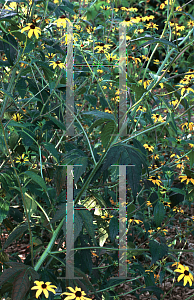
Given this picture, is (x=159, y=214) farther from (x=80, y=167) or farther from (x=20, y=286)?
(x=20, y=286)

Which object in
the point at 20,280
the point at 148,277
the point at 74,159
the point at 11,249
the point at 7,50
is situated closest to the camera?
the point at 20,280

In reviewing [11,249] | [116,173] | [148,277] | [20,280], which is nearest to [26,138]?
[116,173]

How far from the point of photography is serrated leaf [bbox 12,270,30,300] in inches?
32.1

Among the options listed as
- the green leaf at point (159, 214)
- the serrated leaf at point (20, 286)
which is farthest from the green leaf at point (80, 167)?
the green leaf at point (159, 214)

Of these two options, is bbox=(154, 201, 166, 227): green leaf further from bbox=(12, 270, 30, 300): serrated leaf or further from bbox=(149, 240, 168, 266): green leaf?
bbox=(12, 270, 30, 300): serrated leaf

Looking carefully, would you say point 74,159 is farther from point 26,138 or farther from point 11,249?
point 11,249

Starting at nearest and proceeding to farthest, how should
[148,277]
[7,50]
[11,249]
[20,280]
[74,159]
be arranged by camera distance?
[20,280] → [74,159] → [7,50] → [148,277] → [11,249]

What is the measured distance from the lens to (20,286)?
2.72 ft

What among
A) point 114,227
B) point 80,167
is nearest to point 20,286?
point 80,167

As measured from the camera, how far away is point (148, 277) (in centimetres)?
147

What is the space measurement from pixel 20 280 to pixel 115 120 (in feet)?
1.71

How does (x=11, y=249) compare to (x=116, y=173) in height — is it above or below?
below

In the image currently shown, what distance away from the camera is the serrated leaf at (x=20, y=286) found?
815 millimetres

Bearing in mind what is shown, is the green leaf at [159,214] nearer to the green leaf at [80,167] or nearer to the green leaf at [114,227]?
the green leaf at [114,227]
